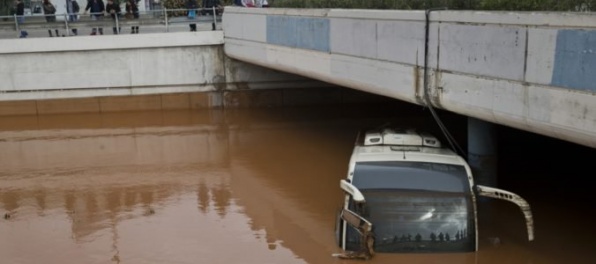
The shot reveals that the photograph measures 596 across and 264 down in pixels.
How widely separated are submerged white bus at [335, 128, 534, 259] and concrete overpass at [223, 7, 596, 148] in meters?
1.06

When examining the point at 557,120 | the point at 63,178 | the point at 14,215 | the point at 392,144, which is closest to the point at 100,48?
the point at 63,178

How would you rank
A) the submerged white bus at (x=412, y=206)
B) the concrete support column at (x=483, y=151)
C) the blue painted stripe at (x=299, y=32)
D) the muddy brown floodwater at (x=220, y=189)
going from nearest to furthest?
the submerged white bus at (x=412, y=206) → the muddy brown floodwater at (x=220, y=189) → the concrete support column at (x=483, y=151) → the blue painted stripe at (x=299, y=32)

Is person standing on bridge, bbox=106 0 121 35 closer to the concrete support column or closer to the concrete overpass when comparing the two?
the concrete overpass

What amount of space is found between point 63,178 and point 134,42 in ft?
26.9

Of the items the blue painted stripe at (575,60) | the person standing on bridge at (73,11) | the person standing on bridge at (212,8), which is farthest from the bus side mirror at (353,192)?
the person standing on bridge at (73,11)

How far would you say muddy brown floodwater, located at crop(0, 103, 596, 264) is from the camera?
9.92 m

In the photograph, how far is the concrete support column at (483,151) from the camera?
34.7 ft

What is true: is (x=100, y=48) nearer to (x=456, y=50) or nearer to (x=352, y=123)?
(x=352, y=123)

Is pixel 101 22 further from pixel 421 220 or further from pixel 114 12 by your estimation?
pixel 421 220

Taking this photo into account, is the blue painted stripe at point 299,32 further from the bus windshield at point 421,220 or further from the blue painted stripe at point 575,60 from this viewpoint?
the blue painted stripe at point 575,60

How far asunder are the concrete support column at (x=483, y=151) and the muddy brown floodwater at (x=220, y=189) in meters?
0.62

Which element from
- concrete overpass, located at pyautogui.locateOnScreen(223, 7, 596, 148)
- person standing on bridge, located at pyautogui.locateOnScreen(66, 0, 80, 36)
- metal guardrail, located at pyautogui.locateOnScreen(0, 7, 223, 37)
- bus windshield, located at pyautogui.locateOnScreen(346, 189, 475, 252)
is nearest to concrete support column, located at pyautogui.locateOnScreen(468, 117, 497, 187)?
concrete overpass, located at pyautogui.locateOnScreen(223, 7, 596, 148)

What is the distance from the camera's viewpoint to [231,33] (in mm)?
20750

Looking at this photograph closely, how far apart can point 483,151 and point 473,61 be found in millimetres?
2143
